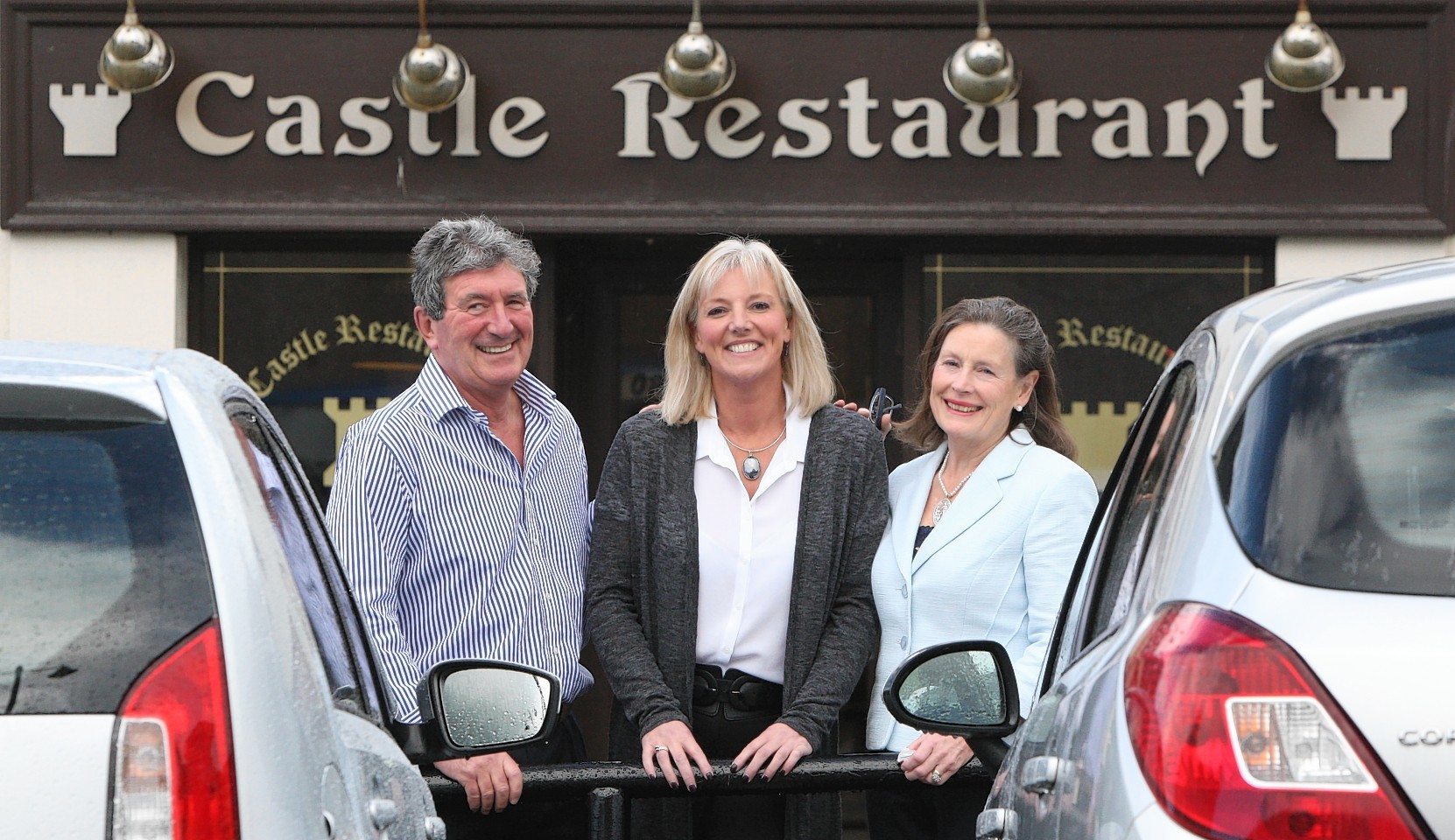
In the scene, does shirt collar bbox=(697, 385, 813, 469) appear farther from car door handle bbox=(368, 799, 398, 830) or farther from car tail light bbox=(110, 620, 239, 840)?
car tail light bbox=(110, 620, 239, 840)

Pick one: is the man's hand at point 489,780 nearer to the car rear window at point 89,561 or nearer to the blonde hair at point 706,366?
the blonde hair at point 706,366

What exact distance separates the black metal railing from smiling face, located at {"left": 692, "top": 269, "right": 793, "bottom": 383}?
913 mm

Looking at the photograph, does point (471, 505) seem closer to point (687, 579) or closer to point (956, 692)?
point (687, 579)

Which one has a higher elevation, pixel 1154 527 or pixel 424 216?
pixel 424 216

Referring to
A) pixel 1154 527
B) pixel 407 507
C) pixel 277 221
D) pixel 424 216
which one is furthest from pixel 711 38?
pixel 1154 527

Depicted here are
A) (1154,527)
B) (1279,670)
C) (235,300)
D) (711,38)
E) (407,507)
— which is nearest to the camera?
(1279,670)

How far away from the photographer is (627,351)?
7055 millimetres

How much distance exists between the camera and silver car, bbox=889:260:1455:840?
1.53 m

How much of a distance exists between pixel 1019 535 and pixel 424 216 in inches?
137

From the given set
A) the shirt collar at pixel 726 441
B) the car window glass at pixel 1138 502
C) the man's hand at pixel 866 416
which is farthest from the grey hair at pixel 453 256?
the car window glass at pixel 1138 502

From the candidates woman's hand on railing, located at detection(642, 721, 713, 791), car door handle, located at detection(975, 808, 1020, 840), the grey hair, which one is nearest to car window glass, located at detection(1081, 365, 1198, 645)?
car door handle, located at detection(975, 808, 1020, 840)

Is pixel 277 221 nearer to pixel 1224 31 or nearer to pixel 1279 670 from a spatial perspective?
pixel 1224 31

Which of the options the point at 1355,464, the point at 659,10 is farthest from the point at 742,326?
the point at 659,10

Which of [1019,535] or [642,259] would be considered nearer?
[1019,535]
